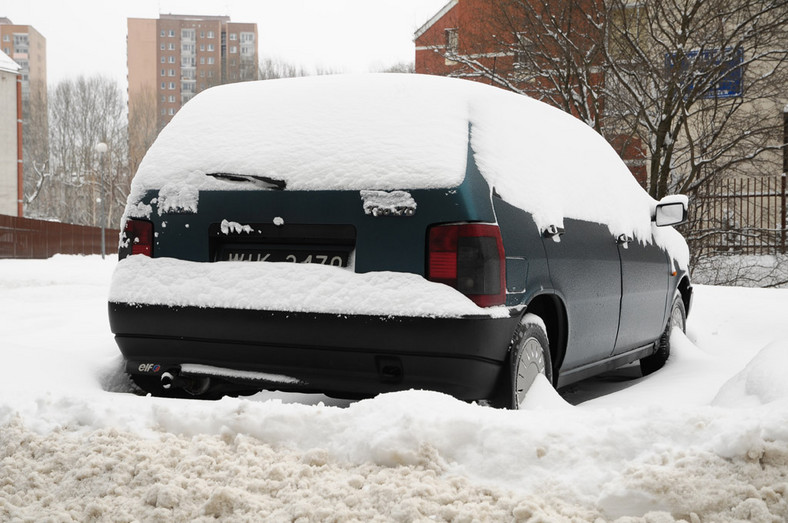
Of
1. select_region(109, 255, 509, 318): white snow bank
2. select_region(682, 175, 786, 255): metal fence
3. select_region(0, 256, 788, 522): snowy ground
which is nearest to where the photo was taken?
select_region(0, 256, 788, 522): snowy ground

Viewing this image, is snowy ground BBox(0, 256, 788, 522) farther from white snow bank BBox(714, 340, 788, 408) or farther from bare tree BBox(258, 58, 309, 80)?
bare tree BBox(258, 58, 309, 80)

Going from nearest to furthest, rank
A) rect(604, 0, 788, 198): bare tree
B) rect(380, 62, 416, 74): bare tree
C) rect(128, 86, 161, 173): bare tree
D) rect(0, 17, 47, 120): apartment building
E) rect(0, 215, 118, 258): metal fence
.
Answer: rect(604, 0, 788, 198): bare tree, rect(0, 215, 118, 258): metal fence, rect(380, 62, 416, 74): bare tree, rect(128, 86, 161, 173): bare tree, rect(0, 17, 47, 120): apartment building

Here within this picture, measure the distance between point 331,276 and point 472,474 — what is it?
4.15ft

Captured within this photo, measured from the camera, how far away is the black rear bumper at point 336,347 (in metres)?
3.43

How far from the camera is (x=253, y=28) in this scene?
134125 millimetres

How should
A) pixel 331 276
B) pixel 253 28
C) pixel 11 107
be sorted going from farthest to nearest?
pixel 253 28
pixel 11 107
pixel 331 276

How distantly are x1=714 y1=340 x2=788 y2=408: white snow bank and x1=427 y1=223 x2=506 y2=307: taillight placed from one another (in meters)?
1.14

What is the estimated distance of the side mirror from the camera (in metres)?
5.81

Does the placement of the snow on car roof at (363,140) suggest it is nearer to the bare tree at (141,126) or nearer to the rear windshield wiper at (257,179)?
the rear windshield wiper at (257,179)

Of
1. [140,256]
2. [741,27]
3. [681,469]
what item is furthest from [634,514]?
[741,27]

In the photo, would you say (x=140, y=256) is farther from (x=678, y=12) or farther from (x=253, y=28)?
(x=253, y=28)

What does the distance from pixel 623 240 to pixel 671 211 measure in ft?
3.35

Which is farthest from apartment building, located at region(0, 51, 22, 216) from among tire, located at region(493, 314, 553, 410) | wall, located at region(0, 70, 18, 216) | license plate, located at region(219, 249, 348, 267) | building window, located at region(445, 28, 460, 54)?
tire, located at region(493, 314, 553, 410)

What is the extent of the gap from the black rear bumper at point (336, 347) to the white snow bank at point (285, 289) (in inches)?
1.5
